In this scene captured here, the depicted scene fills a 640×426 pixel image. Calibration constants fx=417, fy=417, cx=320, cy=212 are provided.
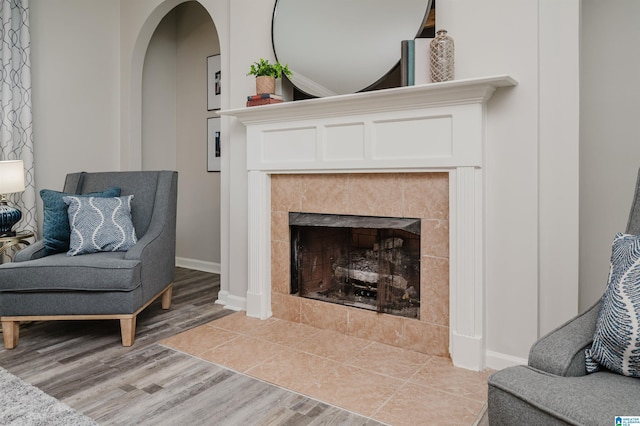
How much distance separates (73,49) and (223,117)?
1765 mm

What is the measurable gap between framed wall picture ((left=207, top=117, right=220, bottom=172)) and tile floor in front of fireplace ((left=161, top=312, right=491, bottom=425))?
6.57ft

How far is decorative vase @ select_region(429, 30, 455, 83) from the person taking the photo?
208 cm

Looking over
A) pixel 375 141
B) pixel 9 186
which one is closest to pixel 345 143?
pixel 375 141

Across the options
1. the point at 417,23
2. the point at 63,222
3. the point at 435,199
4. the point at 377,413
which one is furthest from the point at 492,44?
the point at 63,222

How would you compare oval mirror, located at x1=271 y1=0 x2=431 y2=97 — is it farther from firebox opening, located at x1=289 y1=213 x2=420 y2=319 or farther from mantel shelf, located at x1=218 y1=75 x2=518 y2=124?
firebox opening, located at x1=289 y1=213 x2=420 y2=319

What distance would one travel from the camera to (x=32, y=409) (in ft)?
5.61

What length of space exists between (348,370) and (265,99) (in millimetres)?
1717

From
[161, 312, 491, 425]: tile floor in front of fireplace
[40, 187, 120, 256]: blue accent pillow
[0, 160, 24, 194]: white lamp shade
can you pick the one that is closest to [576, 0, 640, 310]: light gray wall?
[161, 312, 491, 425]: tile floor in front of fireplace

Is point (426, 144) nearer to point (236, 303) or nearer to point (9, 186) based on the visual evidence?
point (236, 303)

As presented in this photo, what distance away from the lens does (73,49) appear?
12.4 feet

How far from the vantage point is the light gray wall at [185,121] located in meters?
4.34

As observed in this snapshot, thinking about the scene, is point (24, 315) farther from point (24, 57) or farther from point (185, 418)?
point (24, 57)

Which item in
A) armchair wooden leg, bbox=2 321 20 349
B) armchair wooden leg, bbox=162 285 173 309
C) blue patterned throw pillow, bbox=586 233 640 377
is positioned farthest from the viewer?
armchair wooden leg, bbox=162 285 173 309

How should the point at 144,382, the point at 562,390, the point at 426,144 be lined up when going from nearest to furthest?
the point at 562,390, the point at 144,382, the point at 426,144
